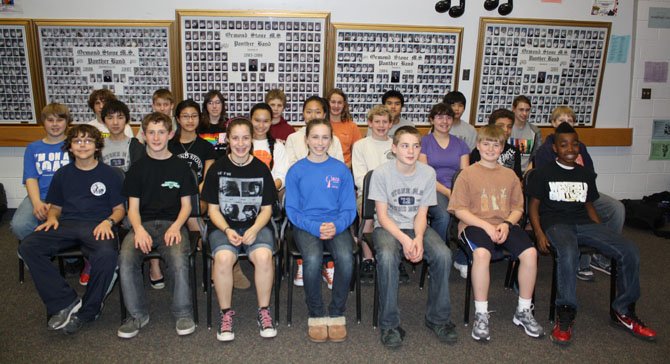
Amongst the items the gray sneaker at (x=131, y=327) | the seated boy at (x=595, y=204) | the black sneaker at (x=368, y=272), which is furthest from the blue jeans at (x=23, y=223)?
the seated boy at (x=595, y=204)

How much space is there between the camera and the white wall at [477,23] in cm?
448

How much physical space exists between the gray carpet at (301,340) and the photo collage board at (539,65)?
2.60m

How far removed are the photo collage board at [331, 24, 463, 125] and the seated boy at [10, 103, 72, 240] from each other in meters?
2.63

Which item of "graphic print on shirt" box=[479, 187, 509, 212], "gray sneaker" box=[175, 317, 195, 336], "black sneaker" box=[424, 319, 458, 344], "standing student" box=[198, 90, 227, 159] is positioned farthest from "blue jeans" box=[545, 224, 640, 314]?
"standing student" box=[198, 90, 227, 159]

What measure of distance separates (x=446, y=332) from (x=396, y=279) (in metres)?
0.44

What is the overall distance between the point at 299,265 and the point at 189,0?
2.93 m

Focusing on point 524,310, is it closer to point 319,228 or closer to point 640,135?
point 319,228

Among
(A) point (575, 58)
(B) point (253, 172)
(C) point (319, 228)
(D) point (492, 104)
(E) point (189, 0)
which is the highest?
(E) point (189, 0)

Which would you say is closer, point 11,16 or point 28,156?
point 28,156

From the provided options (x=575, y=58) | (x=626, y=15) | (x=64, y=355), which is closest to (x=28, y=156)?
(x=64, y=355)

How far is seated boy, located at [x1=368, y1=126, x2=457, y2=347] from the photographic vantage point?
268cm

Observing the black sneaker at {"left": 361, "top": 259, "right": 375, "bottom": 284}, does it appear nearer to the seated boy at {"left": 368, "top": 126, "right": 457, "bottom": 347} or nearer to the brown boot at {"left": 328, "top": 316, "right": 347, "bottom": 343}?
the seated boy at {"left": 368, "top": 126, "right": 457, "bottom": 347}

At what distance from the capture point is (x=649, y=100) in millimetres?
5402

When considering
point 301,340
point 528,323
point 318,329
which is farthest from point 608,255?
point 301,340
